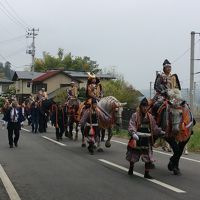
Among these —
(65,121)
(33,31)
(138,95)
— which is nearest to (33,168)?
(65,121)

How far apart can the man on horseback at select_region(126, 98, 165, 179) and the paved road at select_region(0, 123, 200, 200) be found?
0.44m

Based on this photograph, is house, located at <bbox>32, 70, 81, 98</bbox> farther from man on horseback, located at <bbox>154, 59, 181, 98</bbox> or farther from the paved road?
man on horseback, located at <bbox>154, 59, 181, 98</bbox>

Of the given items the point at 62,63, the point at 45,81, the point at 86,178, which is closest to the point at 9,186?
the point at 86,178

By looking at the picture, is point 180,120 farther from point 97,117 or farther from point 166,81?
point 97,117

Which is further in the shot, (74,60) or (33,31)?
(74,60)

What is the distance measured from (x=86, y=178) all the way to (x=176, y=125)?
2.28 metres

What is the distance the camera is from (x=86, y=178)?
35.8 feet

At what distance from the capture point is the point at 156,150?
1692cm

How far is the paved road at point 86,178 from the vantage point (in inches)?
360

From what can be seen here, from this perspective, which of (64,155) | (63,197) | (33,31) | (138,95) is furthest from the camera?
(33,31)

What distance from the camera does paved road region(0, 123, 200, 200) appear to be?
9133 millimetres

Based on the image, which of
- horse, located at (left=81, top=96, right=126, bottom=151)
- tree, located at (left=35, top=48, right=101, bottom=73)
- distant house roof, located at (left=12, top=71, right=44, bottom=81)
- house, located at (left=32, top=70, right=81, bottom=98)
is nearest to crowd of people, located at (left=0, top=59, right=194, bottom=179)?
horse, located at (left=81, top=96, right=126, bottom=151)

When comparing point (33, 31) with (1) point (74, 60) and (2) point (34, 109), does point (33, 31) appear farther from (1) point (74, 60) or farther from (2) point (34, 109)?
(2) point (34, 109)

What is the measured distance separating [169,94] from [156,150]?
538 centimetres
